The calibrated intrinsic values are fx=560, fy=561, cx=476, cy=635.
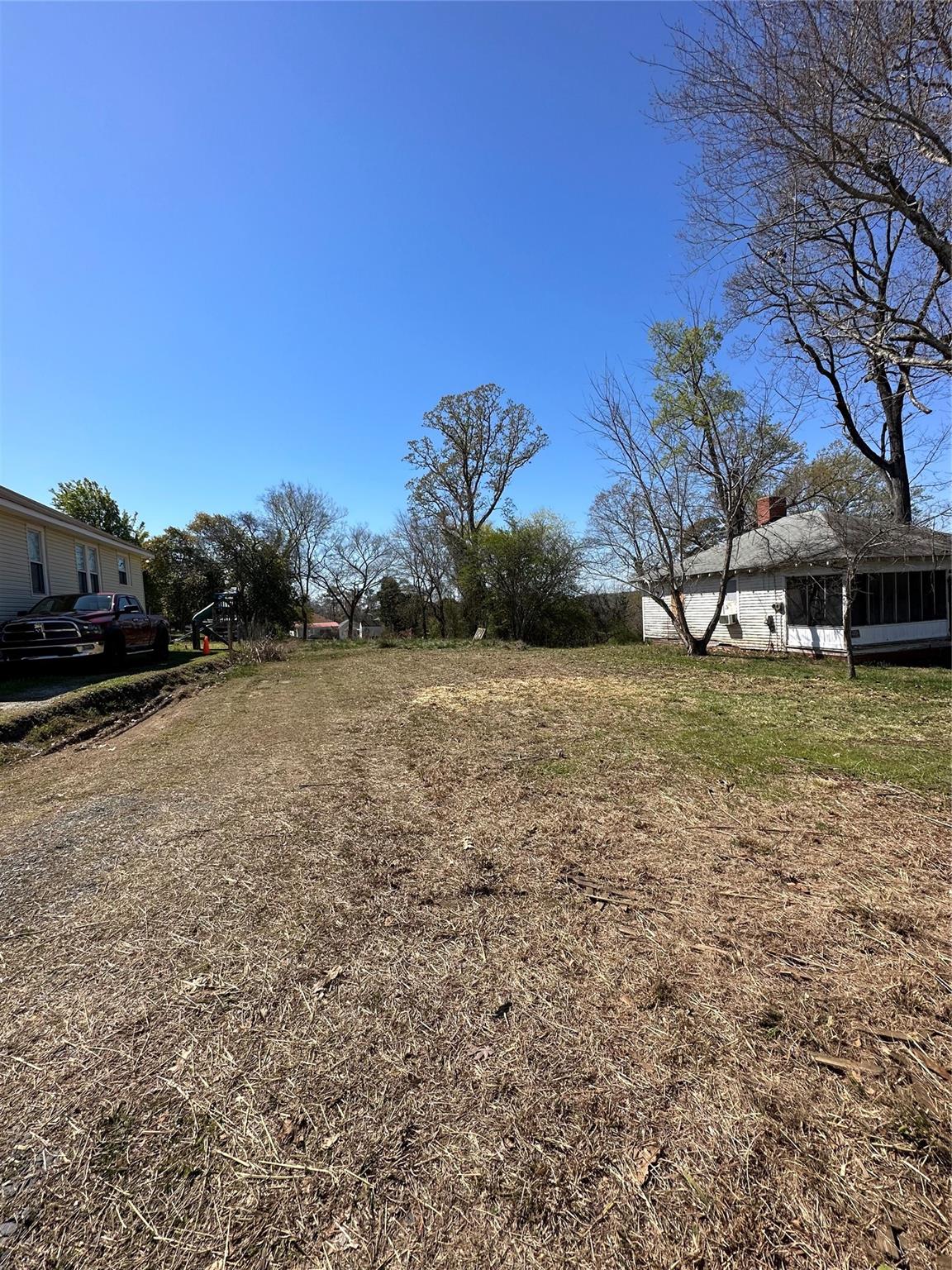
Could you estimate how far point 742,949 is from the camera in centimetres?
232

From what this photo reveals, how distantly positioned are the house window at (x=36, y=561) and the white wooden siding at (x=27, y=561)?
10 cm

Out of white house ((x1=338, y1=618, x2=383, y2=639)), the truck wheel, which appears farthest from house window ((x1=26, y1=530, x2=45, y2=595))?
white house ((x1=338, y1=618, x2=383, y2=639))

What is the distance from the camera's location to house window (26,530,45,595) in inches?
521

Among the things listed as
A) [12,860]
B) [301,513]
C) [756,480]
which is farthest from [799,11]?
[301,513]

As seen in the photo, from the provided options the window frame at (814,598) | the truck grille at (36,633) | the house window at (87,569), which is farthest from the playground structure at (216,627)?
the window frame at (814,598)

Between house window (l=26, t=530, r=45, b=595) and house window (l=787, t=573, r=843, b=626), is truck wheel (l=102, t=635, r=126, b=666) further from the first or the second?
house window (l=787, t=573, r=843, b=626)

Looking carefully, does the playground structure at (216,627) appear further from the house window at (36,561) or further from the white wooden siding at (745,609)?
the white wooden siding at (745,609)

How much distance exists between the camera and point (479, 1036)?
1.89 meters

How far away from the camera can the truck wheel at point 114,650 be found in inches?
444

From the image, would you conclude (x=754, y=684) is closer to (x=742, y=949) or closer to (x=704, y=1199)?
(x=742, y=949)

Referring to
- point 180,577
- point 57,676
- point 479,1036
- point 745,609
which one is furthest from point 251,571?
point 479,1036

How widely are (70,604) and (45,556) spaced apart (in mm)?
3368

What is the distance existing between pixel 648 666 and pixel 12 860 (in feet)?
40.6

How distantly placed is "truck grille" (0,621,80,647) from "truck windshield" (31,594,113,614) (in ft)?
4.50
